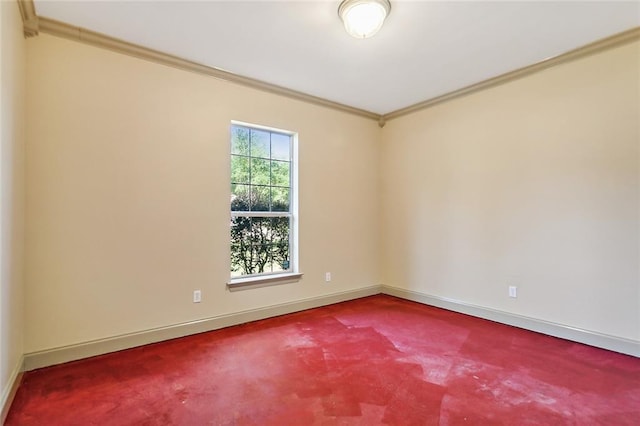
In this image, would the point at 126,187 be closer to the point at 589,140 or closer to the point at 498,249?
the point at 498,249

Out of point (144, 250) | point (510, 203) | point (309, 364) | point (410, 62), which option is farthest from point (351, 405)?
point (410, 62)

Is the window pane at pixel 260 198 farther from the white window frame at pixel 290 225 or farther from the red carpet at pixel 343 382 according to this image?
the red carpet at pixel 343 382

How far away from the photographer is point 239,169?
11.8 feet

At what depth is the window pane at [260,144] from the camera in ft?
12.2

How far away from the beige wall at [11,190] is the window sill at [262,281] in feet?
5.47

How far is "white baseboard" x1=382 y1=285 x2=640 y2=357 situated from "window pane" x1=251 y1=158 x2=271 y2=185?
2499 millimetres

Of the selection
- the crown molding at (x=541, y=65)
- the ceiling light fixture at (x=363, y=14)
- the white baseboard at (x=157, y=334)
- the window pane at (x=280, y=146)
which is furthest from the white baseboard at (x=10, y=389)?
the crown molding at (x=541, y=65)

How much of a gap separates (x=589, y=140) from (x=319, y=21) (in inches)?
104

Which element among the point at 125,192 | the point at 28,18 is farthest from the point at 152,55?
the point at 125,192

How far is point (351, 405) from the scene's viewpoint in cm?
196

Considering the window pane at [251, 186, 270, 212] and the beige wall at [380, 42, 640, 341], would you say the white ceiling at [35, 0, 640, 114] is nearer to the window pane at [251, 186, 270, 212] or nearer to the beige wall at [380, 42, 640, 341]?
the beige wall at [380, 42, 640, 341]

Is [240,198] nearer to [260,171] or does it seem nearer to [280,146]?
[260,171]

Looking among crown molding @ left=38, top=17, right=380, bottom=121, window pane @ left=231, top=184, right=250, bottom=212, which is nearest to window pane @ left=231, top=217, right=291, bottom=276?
window pane @ left=231, top=184, right=250, bottom=212

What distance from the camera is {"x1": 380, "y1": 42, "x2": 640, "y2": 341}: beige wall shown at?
2764 millimetres
